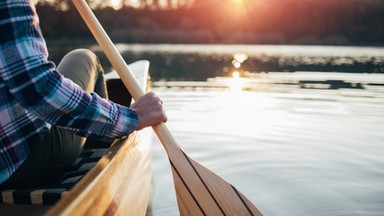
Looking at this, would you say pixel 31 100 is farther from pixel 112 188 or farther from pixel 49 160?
pixel 112 188

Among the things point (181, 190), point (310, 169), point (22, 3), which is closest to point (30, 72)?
point (22, 3)

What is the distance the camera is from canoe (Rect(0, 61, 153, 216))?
3.94ft

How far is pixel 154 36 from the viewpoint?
1642 inches

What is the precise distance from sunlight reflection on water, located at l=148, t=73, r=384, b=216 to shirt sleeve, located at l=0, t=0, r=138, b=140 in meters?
1.49

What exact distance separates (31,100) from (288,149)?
3289 millimetres

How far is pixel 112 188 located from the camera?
154cm

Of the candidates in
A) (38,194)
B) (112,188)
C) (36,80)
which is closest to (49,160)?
(38,194)

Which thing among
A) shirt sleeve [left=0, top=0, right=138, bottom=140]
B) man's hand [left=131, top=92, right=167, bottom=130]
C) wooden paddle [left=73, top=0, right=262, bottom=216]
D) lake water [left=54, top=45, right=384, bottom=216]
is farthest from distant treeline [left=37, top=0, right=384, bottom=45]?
shirt sleeve [left=0, top=0, right=138, bottom=140]

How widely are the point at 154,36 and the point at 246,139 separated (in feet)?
125

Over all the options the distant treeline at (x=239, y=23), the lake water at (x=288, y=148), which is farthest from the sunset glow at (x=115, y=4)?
the lake water at (x=288, y=148)

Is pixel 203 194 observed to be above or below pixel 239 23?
below

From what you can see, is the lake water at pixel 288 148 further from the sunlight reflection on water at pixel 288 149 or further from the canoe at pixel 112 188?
the canoe at pixel 112 188

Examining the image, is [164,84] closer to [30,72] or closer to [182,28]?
[30,72]

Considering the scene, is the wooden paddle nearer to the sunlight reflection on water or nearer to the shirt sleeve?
the shirt sleeve
